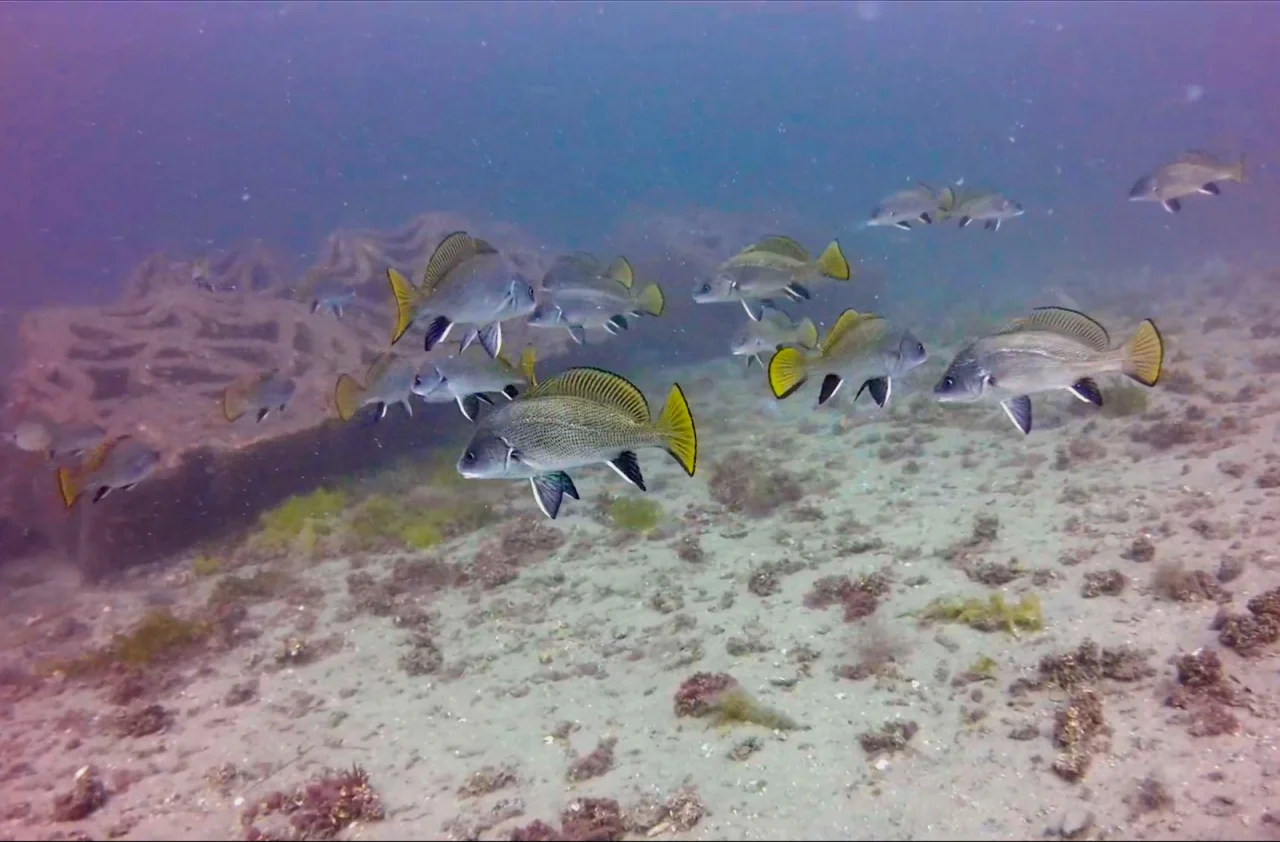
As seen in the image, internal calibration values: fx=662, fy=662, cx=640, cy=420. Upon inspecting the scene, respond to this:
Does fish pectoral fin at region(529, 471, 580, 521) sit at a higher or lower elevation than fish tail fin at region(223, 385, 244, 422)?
higher

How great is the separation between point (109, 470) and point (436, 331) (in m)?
4.47

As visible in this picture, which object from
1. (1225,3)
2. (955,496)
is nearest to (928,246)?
(955,496)

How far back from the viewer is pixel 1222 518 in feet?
23.1

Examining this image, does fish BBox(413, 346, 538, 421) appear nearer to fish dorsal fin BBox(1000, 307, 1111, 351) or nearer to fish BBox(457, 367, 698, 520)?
fish BBox(457, 367, 698, 520)

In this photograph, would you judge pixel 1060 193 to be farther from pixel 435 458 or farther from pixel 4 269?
pixel 4 269

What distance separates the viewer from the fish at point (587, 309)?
6.60 m

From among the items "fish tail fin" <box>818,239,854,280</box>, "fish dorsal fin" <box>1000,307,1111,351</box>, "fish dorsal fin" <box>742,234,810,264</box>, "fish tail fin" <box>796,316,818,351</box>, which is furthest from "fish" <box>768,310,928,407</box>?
"fish tail fin" <box>796,316,818,351</box>

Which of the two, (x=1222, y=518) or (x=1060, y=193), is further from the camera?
(x=1060, y=193)

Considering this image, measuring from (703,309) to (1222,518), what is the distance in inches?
580

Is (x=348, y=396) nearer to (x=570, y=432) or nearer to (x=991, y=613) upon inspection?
(x=570, y=432)

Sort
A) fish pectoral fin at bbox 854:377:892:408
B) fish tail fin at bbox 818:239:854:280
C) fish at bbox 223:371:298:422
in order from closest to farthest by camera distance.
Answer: fish pectoral fin at bbox 854:377:892:408 → fish tail fin at bbox 818:239:854:280 → fish at bbox 223:371:298:422

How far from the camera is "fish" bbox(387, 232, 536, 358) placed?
499 cm

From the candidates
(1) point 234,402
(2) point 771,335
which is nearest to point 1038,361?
(2) point 771,335

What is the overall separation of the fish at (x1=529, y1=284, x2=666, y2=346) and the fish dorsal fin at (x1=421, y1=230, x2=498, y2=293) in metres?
1.32
